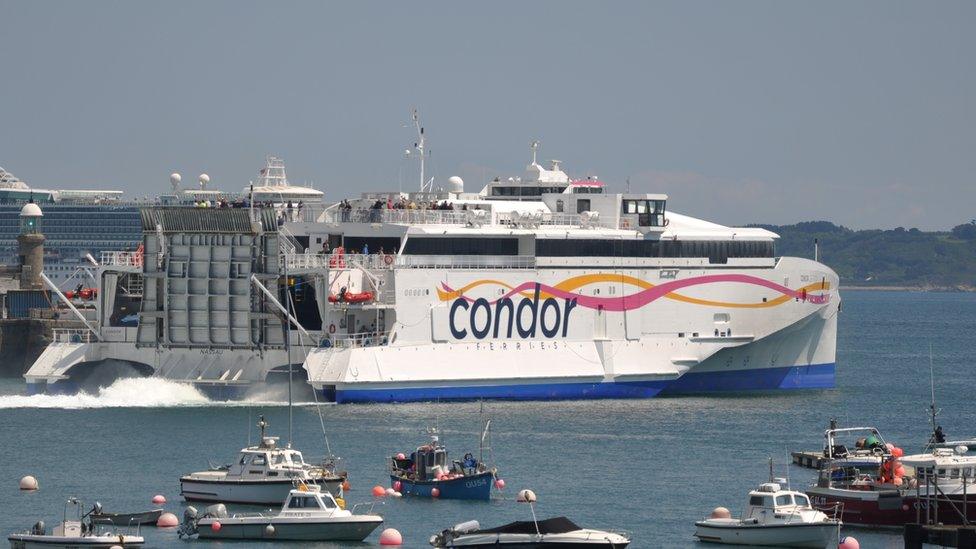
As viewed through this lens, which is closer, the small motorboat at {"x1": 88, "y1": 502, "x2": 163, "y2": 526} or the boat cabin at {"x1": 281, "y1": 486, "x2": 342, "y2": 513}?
the boat cabin at {"x1": 281, "y1": 486, "x2": 342, "y2": 513}

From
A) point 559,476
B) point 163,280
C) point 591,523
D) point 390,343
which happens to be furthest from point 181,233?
point 591,523

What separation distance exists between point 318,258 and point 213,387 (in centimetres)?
471

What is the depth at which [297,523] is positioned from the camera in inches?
1347

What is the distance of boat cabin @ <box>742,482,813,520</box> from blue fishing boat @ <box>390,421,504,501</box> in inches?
249

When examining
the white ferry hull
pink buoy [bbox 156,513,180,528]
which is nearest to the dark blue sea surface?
pink buoy [bbox 156,513,180,528]

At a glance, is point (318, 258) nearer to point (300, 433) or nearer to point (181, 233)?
point (181, 233)

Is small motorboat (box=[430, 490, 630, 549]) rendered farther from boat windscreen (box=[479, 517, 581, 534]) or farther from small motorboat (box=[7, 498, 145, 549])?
small motorboat (box=[7, 498, 145, 549])

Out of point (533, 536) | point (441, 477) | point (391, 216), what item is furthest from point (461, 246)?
point (533, 536)

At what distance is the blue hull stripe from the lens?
54125 mm

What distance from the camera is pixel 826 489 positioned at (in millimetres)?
37344

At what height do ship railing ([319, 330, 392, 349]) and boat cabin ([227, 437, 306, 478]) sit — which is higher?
ship railing ([319, 330, 392, 349])

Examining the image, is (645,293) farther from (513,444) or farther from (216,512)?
(216,512)

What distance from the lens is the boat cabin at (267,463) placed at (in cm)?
3788

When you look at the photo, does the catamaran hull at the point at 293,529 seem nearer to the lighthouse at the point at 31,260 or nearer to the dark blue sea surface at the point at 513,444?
the dark blue sea surface at the point at 513,444
